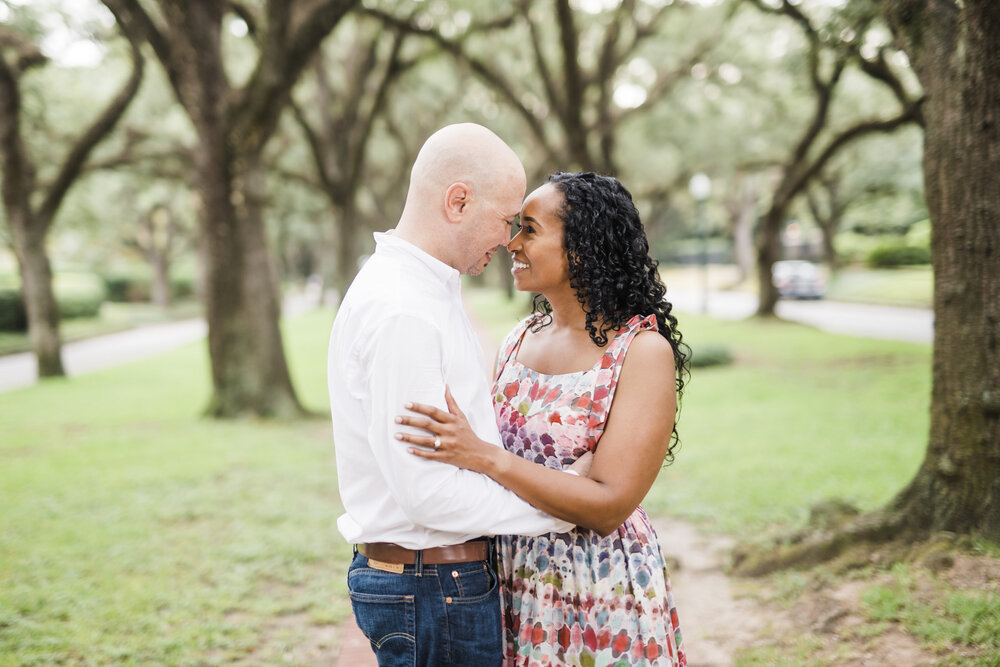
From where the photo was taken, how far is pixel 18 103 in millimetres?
13828

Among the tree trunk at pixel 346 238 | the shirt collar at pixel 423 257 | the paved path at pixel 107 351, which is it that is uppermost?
the tree trunk at pixel 346 238

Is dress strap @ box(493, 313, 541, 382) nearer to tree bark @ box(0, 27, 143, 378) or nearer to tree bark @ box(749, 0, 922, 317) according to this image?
tree bark @ box(749, 0, 922, 317)

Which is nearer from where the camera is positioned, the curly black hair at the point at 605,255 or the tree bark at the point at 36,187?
the curly black hair at the point at 605,255

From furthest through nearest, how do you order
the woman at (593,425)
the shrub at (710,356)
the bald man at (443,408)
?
the shrub at (710,356) → the woman at (593,425) → the bald man at (443,408)

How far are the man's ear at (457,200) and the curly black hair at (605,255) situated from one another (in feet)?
1.37

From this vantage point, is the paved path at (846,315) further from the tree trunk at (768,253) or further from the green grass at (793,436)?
the green grass at (793,436)

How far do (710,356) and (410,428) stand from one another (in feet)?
44.9

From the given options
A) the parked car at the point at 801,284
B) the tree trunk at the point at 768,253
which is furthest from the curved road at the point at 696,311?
the tree trunk at the point at 768,253

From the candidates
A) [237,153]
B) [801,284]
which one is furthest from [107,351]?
[801,284]

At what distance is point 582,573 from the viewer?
7.36ft

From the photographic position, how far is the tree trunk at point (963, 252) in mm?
3889

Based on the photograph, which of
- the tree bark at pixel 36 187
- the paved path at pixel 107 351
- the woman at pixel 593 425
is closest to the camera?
the woman at pixel 593 425

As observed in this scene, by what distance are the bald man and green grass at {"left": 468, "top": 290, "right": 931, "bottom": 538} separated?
4.62 m

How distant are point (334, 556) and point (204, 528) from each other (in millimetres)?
1452
